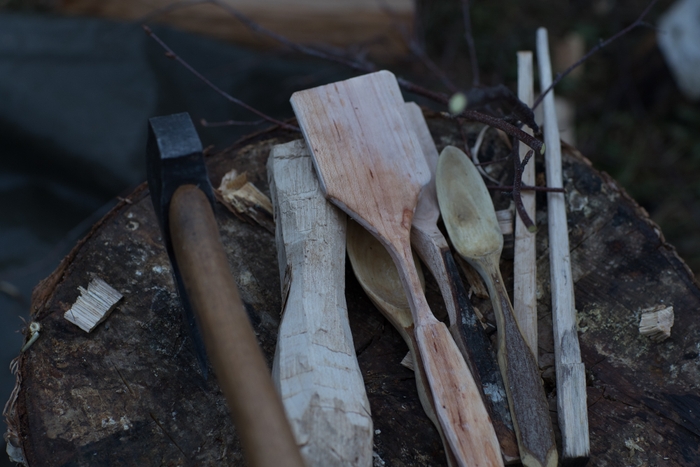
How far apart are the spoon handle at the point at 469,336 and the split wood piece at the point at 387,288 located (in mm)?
A: 70

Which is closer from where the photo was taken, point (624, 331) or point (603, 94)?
point (624, 331)

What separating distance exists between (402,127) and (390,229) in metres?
0.26

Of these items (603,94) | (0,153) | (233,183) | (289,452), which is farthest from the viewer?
(603,94)

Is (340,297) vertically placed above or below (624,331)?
above

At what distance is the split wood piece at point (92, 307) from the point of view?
1.11 m

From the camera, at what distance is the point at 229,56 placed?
7.47 feet

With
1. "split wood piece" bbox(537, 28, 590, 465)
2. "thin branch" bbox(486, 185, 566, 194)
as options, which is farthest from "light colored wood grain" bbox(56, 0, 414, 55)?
"thin branch" bbox(486, 185, 566, 194)

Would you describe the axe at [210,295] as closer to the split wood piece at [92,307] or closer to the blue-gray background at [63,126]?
the split wood piece at [92,307]

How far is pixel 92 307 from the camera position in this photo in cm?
112

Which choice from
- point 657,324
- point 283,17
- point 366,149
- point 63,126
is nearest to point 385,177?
point 366,149

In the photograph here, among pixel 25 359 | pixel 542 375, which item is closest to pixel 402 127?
pixel 542 375

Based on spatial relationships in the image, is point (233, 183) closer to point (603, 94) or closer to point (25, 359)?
point (25, 359)

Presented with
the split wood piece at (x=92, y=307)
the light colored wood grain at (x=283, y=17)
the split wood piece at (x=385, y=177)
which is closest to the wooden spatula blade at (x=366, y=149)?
the split wood piece at (x=385, y=177)

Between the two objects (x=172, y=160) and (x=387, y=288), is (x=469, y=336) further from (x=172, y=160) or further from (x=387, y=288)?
(x=172, y=160)
